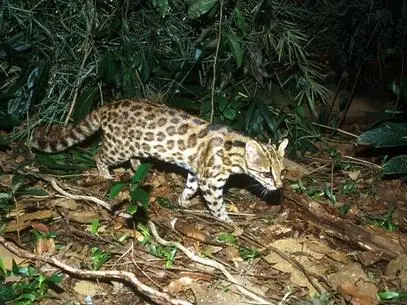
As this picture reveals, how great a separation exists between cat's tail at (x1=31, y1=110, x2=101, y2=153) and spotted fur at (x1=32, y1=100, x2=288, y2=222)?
0.5 inches

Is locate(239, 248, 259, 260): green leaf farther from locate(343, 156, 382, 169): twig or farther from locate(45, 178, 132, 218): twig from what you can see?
locate(343, 156, 382, 169): twig

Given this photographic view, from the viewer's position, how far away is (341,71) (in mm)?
7605

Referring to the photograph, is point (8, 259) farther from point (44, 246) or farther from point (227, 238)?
point (227, 238)

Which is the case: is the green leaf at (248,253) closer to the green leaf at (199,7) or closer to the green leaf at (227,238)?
the green leaf at (227,238)

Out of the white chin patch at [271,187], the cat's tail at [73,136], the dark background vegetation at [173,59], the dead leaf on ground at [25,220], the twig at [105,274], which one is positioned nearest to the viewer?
the twig at [105,274]

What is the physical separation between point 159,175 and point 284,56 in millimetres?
2495

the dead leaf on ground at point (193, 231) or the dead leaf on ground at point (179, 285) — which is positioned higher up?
the dead leaf on ground at point (193, 231)

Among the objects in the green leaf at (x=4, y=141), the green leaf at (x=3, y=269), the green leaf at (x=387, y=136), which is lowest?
the green leaf at (x=3, y=269)

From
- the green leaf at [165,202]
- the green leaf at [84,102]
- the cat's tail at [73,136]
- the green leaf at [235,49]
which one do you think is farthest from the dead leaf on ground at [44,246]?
the green leaf at [235,49]

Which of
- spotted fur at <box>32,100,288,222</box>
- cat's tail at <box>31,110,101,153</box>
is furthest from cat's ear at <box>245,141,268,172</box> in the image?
cat's tail at <box>31,110,101,153</box>

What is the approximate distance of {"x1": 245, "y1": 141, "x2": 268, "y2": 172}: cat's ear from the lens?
5.10m

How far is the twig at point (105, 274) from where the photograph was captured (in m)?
3.87

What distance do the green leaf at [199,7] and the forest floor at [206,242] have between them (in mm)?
1886

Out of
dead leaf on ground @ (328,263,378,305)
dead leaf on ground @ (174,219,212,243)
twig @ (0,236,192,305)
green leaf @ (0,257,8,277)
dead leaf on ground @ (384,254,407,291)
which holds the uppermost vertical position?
dead leaf on ground @ (384,254,407,291)
